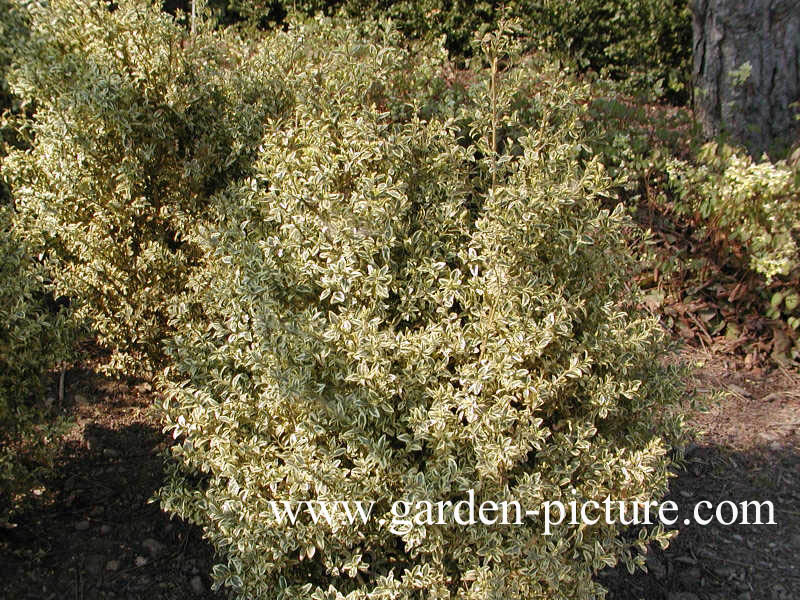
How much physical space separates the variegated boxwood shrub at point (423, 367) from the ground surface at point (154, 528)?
0.53m

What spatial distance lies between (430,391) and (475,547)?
1.78ft

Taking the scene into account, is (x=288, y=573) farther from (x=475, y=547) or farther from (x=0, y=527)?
(x=0, y=527)

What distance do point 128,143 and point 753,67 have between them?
13.9 ft

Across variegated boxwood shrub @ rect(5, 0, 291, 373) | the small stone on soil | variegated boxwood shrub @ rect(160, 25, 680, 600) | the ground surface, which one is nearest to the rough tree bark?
the ground surface

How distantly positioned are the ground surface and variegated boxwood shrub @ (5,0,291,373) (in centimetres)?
45

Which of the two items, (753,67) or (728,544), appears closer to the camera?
(728,544)

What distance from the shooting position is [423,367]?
2156mm

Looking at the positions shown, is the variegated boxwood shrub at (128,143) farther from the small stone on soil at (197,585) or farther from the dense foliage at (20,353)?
the small stone on soil at (197,585)

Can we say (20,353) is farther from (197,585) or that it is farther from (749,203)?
(749,203)

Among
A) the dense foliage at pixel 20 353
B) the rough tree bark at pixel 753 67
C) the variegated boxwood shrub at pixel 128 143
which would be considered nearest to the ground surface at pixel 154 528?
the dense foliage at pixel 20 353

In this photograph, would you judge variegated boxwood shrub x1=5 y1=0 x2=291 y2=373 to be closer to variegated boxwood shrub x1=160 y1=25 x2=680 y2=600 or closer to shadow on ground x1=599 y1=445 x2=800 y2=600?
variegated boxwood shrub x1=160 y1=25 x2=680 y2=600

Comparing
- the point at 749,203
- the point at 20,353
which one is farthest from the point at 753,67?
the point at 20,353

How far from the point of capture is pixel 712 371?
440 cm

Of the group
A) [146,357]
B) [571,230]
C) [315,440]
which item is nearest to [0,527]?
[146,357]
